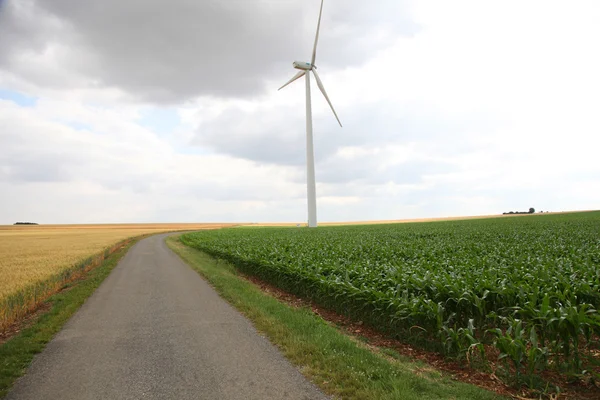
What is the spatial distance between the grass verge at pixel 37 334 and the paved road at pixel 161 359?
0.66 ft

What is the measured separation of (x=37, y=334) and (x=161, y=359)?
399 centimetres

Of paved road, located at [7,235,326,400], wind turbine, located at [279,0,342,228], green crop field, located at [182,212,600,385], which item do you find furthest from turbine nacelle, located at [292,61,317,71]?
paved road, located at [7,235,326,400]

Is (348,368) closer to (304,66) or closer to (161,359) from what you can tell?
(161,359)

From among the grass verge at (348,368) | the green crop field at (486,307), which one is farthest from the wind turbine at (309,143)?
the grass verge at (348,368)

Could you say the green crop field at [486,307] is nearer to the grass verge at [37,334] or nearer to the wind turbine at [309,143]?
the grass verge at [37,334]

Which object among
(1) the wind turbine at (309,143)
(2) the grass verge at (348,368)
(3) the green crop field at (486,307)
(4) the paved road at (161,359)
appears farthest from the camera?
(1) the wind turbine at (309,143)

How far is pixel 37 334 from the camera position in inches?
348

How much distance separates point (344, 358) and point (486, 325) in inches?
119

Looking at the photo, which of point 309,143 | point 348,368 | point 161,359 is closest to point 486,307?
point 348,368

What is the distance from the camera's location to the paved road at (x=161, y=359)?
18.6 ft

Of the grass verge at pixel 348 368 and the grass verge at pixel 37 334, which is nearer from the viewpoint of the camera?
the grass verge at pixel 348 368

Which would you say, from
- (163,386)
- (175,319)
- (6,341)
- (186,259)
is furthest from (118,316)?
(186,259)

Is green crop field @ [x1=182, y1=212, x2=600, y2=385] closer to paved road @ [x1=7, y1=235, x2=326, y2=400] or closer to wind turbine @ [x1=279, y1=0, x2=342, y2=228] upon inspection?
paved road @ [x1=7, y1=235, x2=326, y2=400]

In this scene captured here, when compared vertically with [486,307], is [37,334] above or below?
below
